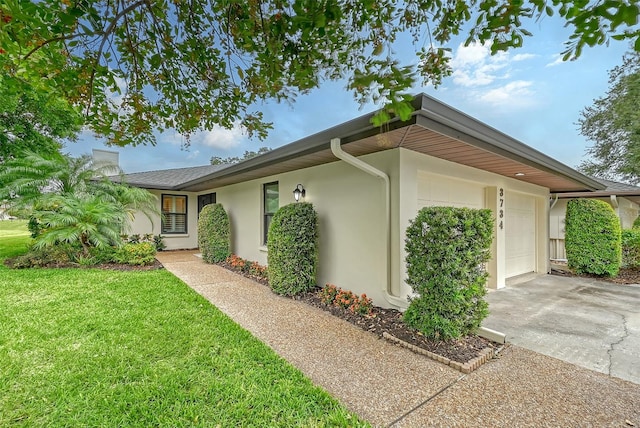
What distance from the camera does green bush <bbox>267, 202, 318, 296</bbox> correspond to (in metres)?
5.18

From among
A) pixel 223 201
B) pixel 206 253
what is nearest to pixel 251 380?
pixel 206 253

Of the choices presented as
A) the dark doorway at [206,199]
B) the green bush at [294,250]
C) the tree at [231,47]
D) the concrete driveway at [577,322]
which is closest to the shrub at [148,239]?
the dark doorway at [206,199]

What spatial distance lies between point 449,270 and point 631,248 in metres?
8.85

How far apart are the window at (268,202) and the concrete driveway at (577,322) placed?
5.15 meters

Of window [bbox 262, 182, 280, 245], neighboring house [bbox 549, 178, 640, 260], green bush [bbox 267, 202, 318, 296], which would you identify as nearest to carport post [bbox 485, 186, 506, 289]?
green bush [bbox 267, 202, 318, 296]

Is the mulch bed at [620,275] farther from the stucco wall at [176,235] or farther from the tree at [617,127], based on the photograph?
the stucco wall at [176,235]

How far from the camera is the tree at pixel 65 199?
6.93 meters

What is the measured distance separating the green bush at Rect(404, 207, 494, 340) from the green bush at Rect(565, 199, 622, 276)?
21.3 feet

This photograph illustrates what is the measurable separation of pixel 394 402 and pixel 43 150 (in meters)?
13.7

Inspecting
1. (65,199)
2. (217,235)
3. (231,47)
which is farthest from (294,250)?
(65,199)

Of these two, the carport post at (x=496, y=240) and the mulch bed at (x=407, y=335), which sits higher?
the carport post at (x=496, y=240)

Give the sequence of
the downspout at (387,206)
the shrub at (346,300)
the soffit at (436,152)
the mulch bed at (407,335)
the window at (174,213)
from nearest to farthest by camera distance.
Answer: the mulch bed at (407,335) → the soffit at (436,152) → the downspout at (387,206) → the shrub at (346,300) → the window at (174,213)

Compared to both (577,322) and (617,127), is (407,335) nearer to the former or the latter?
(577,322)

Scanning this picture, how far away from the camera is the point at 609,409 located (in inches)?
89.4
